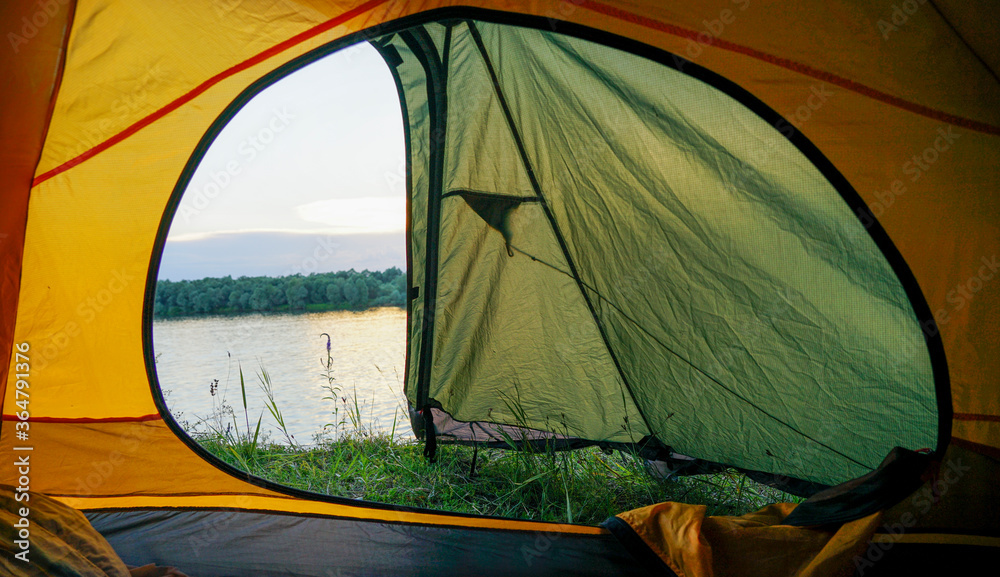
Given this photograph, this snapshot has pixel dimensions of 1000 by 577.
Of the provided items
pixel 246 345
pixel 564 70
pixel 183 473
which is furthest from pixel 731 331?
pixel 246 345

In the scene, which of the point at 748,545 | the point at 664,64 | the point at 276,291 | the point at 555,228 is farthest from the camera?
the point at 276,291

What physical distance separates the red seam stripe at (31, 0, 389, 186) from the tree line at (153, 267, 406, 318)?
4044mm

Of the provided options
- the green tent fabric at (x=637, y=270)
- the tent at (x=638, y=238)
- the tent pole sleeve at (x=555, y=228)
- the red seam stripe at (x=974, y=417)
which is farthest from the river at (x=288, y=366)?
the red seam stripe at (x=974, y=417)

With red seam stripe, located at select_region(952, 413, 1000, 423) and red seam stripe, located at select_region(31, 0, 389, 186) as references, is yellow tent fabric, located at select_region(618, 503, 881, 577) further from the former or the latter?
red seam stripe, located at select_region(31, 0, 389, 186)

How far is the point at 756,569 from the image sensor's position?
1139mm

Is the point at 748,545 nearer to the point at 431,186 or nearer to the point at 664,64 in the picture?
the point at 664,64

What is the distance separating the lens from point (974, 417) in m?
1.20

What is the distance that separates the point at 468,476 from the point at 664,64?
5.08 ft

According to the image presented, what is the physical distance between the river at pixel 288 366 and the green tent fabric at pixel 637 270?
0.81 metres

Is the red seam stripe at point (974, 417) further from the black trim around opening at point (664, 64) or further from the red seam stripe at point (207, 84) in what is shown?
the red seam stripe at point (207, 84)

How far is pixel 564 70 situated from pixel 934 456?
132 cm

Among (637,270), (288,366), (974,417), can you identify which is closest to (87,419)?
(637,270)

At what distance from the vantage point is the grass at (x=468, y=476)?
5.96 ft

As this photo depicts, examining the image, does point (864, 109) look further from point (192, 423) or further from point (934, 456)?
point (192, 423)
